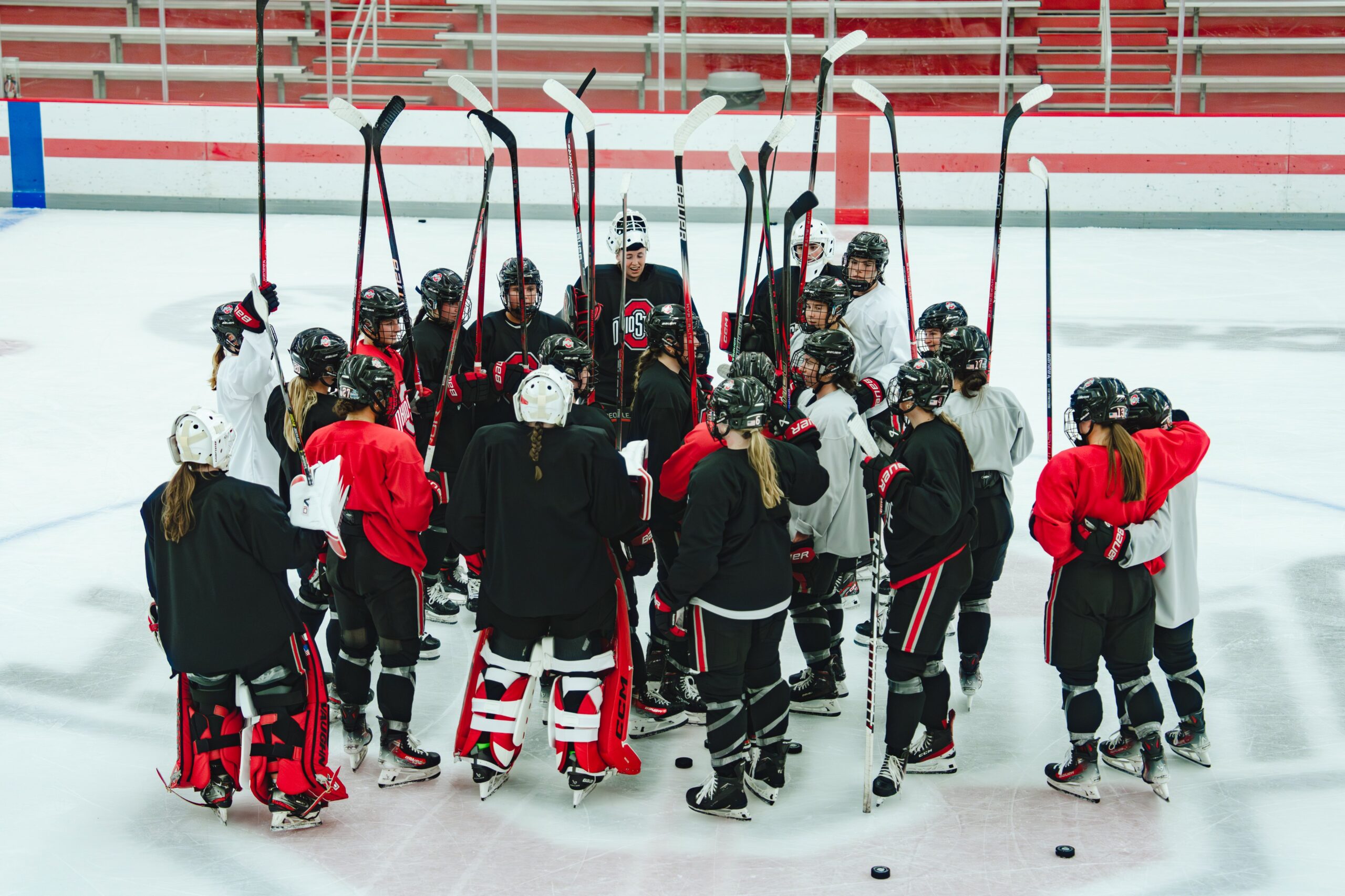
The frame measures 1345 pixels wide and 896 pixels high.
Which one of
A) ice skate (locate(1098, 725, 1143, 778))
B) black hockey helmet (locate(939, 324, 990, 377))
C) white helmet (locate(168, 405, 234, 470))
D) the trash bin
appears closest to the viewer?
white helmet (locate(168, 405, 234, 470))

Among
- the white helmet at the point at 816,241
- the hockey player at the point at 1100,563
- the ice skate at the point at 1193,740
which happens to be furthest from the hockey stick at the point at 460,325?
the ice skate at the point at 1193,740

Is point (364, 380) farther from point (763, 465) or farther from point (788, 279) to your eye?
point (788, 279)

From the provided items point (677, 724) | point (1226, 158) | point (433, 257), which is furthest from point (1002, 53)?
point (677, 724)

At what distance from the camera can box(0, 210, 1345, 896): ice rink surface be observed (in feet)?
10.7

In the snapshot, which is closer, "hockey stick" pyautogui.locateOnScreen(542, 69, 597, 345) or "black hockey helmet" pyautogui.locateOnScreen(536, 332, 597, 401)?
"black hockey helmet" pyautogui.locateOnScreen(536, 332, 597, 401)

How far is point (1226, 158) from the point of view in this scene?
12.1 meters

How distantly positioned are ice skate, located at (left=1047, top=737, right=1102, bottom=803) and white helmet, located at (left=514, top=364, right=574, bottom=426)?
1.65 meters

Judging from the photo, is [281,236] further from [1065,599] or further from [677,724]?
[1065,599]

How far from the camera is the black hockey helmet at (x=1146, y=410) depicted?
3598mm

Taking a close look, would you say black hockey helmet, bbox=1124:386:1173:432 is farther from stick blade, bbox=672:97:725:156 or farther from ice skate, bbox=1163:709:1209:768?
stick blade, bbox=672:97:725:156

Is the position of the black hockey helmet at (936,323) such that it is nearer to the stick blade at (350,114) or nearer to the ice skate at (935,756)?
the ice skate at (935,756)

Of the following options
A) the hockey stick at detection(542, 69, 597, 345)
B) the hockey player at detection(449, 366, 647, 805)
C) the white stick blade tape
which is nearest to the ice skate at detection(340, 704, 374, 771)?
the hockey player at detection(449, 366, 647, 805)

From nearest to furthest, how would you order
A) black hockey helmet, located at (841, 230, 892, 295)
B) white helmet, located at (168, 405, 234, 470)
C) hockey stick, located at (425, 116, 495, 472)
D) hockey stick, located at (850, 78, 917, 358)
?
1. white helmet, located at (168, 405, 234, 470)
2. hockey stick, located at (425, 116, 495, 472)
3. hockey stick, located at (850, 78, 917, 358)
4. black hockey helmet, located at (841, 230, 892, 295)

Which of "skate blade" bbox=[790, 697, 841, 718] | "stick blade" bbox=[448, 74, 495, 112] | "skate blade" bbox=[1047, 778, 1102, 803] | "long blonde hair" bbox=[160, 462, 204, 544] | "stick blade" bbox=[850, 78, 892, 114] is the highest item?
"stick blade" bbox=[850, 78, 892, 114]
